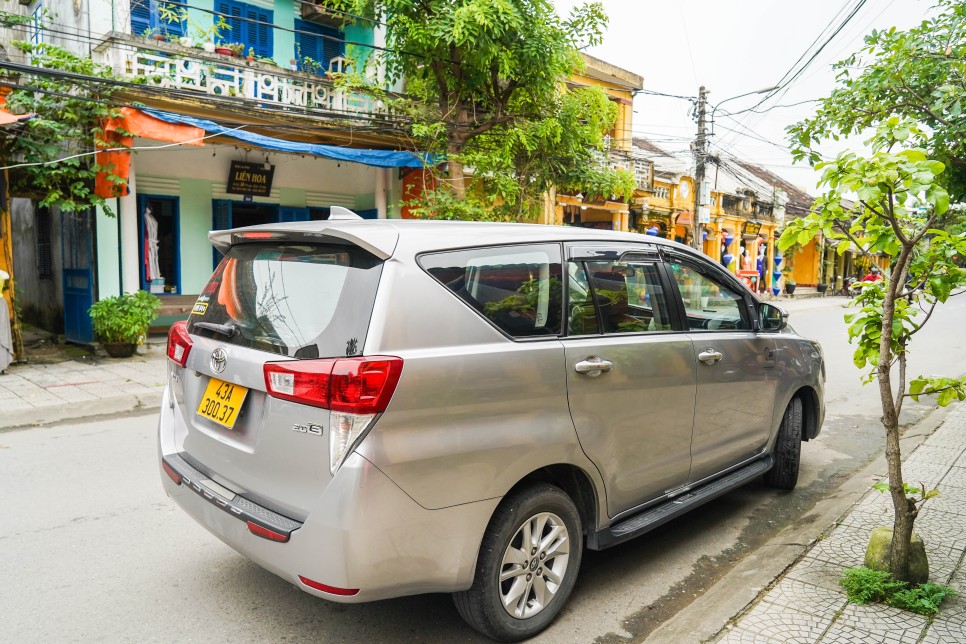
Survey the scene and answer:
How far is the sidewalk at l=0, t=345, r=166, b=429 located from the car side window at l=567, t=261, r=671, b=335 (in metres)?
6.12

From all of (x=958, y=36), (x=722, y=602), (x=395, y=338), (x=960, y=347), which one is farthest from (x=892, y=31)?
(x=960, y=347)

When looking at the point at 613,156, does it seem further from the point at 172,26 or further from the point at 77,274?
the point at 77,274

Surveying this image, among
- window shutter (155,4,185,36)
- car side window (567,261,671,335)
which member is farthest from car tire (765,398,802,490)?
window shutter (155,4,185,36)

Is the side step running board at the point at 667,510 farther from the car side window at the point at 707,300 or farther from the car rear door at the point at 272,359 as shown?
the car rear door at the point at 272,359

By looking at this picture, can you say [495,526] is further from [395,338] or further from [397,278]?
[397,278]

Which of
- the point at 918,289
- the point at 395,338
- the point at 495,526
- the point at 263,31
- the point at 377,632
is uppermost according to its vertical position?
the point at 263,31

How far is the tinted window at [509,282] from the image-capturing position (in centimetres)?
267

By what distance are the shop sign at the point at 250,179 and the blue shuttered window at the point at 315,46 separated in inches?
93.5

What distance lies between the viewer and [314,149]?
10.9m

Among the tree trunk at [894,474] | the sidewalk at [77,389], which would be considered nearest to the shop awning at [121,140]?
the sidewalk at [77,389]

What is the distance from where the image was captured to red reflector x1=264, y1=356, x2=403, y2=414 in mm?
2293

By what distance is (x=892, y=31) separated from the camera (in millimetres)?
6121

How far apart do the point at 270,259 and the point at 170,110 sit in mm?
8972

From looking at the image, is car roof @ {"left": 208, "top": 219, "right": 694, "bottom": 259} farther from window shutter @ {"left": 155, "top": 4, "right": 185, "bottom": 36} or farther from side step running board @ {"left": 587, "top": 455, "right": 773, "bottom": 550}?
window shutter @ {"left": 155, "top": 4, "right": 185, "bottom": 36}
